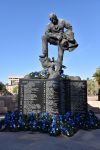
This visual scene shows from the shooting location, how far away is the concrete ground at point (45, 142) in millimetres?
6836

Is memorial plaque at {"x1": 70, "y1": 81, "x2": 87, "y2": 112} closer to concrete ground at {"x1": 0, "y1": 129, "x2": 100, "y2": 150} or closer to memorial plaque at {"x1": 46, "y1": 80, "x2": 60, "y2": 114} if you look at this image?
memorial plaque at {"x1": 46, "y1": 80, "x2": 60, "y2": 114}

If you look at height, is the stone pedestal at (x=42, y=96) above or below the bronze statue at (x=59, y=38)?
below

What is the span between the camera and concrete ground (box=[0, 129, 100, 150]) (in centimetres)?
684

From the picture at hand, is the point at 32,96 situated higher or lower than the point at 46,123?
higher

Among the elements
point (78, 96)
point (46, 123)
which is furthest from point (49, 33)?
point (46, 123)

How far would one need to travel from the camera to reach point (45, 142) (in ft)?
24.0

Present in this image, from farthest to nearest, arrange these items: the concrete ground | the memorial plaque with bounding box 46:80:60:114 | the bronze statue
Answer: the bronze statue < the memorial plaque with bounding box 46:80:60:114 < the concrete ground

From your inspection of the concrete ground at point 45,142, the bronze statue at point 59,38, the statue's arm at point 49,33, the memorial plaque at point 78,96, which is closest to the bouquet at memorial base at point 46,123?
the concrete ground at point 45,142

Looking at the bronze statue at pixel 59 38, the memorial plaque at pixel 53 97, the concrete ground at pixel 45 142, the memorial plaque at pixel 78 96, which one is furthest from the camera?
the bronze statue at pixel 59 38

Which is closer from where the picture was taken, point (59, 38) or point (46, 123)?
point (46, 123)

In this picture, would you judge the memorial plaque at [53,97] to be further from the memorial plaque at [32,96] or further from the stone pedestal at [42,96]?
the memorial plaque at [32,96]

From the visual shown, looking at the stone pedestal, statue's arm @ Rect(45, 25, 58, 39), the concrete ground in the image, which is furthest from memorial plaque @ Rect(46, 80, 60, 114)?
statue's arm @ Rect(45, 25, 58, 39)

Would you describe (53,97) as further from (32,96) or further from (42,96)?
(32,96)

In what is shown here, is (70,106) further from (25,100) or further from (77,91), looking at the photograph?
(25,100)
